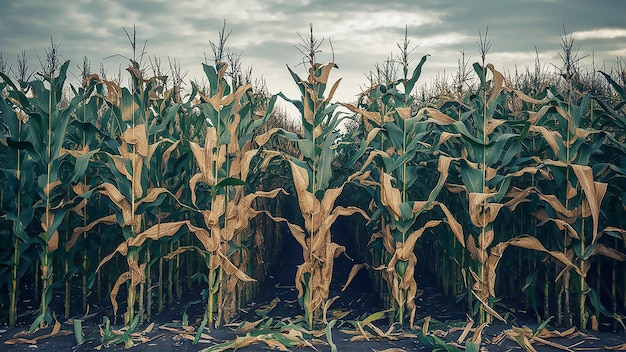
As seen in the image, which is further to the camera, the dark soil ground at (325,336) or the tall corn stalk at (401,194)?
the tall corn stalk at (401,194)

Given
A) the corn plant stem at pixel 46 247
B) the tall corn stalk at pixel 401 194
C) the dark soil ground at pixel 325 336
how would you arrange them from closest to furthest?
1. the dark soil ground at pixel 325 336
2. the tall corn stalk at pixel 401 194
3. the corn plant stem at pixel 46 247

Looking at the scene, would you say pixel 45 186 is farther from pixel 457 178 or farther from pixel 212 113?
pixel 457 178

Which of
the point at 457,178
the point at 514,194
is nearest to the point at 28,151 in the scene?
Result: the point at 457,178

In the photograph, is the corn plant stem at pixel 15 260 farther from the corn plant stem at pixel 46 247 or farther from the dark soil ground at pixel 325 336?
the corn plant stem at pixel 46 247

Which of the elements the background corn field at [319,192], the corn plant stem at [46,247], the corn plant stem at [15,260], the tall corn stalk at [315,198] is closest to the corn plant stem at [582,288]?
the background corn field at [319,192]

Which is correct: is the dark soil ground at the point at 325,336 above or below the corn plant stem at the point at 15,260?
below

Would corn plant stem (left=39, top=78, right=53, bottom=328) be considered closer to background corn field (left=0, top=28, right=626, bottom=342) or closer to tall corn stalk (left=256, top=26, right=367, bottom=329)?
background corn field (left=0, top=28, right=626, bottom=342)

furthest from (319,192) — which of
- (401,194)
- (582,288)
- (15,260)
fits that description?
(15,260)

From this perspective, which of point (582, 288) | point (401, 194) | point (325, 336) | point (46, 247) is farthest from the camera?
point (401, 194)

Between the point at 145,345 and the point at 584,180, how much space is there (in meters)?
3.77

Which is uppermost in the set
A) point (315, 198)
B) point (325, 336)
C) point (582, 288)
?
point (315, 198)

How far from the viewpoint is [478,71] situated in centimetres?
451

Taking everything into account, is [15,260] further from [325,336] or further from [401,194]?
[401,194]

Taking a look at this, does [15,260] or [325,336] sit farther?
[15,260]
